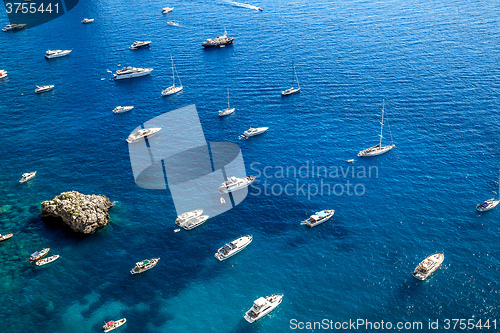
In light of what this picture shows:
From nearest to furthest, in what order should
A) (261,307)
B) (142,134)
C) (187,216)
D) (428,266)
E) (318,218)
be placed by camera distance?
(261,307) < (428,266) < (318,218) < (187,216) < (142,134)

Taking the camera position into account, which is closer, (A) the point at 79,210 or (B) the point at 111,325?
(B) the point at 111,325

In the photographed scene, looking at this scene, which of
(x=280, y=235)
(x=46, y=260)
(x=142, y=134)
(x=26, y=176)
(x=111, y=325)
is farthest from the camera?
(x=142, y=134)

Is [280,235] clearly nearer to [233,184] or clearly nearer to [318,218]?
[318,218]

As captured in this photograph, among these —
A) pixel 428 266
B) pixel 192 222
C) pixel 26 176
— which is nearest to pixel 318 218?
pixel 428 266

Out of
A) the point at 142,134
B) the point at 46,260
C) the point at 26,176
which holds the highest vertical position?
the point at 142,134

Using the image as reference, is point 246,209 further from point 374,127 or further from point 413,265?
point 374,127

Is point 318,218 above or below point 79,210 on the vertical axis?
below

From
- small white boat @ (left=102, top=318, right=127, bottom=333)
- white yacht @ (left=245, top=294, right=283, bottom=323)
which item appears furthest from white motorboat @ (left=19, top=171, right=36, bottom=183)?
white yacht @ (left=245, top=294, right=283, bottom=323)

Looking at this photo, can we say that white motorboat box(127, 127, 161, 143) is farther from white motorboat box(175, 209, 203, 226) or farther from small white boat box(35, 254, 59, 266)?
small white boat box(35, 254, 59, 266)
